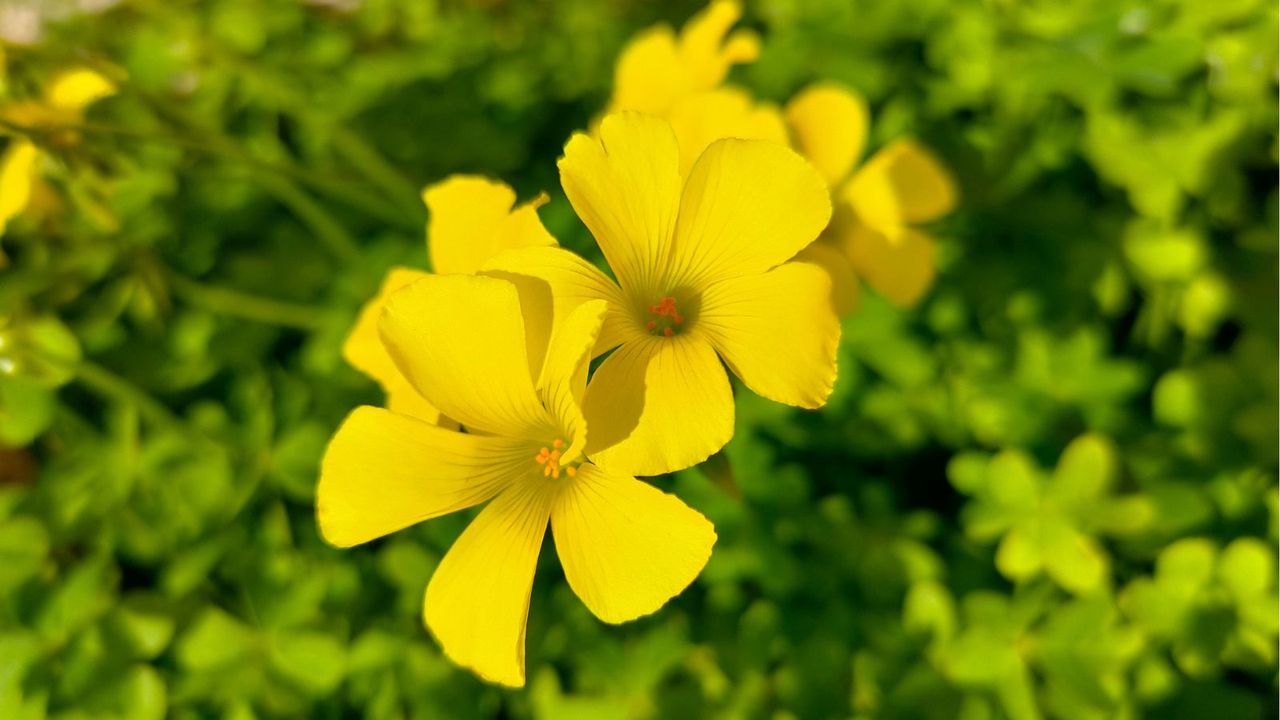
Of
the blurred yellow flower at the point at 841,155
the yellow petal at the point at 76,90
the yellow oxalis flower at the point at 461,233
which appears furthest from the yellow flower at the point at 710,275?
the yellow petal at the point at 76,90

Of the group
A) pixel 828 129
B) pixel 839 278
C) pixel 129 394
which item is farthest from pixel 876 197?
pixel 129 394

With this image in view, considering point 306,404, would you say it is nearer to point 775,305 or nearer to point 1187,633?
point 775,305

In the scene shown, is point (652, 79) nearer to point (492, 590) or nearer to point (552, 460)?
point (552, 460)

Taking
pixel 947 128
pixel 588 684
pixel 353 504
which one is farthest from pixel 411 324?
pixel 947 128

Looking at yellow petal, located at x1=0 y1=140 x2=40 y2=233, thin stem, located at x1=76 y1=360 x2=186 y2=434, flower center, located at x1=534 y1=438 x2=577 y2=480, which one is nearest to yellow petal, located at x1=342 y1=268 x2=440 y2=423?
flower center, located at x1=534 y1=438 x2=577 y2=480

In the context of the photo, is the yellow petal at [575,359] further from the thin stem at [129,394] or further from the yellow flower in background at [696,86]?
the thin stem at [129,394]

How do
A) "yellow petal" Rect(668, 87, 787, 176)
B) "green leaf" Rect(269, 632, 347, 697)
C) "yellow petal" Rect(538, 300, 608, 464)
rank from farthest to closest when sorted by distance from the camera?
"green leaf" Rect(269, 632, 347, 697), "yellow petal" Rect(668, 87, 787, 176), "yellow petal" Rect(538, 300, 608, 464)

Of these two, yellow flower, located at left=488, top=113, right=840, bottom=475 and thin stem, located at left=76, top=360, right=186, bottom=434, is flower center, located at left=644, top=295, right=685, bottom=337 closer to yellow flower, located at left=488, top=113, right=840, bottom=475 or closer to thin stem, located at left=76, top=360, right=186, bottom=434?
yellow flower, located at left=488, top=113, right=840, bottom=475

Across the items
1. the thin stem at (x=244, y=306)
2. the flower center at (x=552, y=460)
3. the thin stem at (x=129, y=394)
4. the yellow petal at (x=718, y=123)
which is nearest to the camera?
the flower center at (x=552, y=460)
